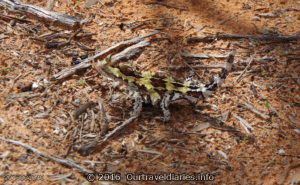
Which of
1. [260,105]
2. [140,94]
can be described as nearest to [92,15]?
[140,94]

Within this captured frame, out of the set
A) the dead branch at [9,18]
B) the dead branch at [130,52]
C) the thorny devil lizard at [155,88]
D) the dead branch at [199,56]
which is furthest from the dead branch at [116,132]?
the dead branch at [9,18]

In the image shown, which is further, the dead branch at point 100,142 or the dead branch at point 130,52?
the dead branch at point 130,52

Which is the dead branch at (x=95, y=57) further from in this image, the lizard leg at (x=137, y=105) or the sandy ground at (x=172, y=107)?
the lizard leg at (x=137, y=105)

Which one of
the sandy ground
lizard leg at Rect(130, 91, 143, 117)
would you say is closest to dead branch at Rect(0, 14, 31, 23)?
the sandy ground

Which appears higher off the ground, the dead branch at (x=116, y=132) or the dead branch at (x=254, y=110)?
the dead branch at (x=254, y=110)

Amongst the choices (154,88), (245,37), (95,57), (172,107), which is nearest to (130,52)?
(95,57)

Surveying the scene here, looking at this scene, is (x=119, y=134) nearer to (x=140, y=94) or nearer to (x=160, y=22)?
(x=140, y=94)

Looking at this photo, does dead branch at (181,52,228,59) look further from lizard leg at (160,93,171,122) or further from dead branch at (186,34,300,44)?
lizard leg at (160,93,171,122)
